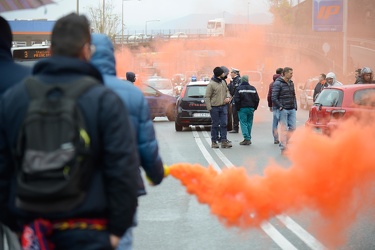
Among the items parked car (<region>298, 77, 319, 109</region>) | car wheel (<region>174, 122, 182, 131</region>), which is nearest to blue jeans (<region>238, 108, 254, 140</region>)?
car wheel (<region>174, 122, 182, 131</region>)

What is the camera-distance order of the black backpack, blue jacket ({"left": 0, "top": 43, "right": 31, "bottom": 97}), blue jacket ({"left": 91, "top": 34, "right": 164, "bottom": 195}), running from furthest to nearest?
1. blue jacket ({"left": 0, "top": 43, "right": 31, "bottom": 97})
2. blue jacket ({"left": 91, "top": 34, "right": 164, "bottom": 195})
3. the black backpack

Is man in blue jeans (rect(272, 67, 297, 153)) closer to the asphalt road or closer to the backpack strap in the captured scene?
the asphalt road

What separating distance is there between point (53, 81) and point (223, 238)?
4800mm

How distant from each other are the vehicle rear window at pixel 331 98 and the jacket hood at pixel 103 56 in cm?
973

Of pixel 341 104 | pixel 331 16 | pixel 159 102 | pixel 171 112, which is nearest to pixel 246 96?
pixel 341 104

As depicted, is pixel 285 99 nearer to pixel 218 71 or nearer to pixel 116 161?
pixel 218 71

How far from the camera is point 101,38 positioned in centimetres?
428

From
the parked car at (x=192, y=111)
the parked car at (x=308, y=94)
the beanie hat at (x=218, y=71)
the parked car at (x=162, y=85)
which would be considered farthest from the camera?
the parked car at (x=308, y=94)

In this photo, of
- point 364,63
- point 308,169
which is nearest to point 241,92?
point 308,169

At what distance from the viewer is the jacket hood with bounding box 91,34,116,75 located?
4227 millimetres

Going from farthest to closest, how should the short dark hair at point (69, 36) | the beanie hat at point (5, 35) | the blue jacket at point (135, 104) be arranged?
the beanie hat at point (5, 35) < the blue jacket at point (135, 104) < the short dark hair at point (69, 36)

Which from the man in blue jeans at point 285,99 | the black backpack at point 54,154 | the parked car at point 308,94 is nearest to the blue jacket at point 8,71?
the black backpack at point 54,154

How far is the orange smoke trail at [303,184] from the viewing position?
540cm

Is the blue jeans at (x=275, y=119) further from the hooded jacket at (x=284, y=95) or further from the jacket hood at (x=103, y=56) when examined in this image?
the jacket hood at (x=103, y=56)
